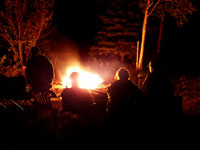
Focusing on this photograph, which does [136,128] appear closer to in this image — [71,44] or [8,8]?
[8,8]

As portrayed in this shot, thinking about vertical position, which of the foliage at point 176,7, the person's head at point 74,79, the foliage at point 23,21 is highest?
the foliage at point 176,7

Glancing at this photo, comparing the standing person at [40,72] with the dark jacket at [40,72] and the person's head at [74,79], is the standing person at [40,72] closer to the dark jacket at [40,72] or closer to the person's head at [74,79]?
the dark jacket at [40,72]

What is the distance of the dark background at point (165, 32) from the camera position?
16.8 metres

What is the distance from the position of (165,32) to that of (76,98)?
14.5 metres

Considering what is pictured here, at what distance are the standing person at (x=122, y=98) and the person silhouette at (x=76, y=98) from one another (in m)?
0.56

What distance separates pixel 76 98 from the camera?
4.87 meters

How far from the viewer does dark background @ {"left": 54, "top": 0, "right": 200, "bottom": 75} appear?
661 inches

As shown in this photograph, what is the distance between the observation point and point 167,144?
4.75 m

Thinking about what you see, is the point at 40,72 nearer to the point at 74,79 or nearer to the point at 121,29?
the point at 74,79

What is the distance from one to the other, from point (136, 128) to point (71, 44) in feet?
58.8

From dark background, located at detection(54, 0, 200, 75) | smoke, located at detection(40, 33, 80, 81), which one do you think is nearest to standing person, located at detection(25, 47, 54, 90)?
smoke, located at detection(40, 33, 80, 81)

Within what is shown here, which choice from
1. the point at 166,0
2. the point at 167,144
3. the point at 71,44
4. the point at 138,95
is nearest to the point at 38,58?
the point at 138,95

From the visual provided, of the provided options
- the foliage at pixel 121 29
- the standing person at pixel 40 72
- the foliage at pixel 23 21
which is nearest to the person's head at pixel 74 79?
the standing person at pixel 40 72

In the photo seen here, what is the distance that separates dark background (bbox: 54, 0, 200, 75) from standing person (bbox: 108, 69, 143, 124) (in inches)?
408
